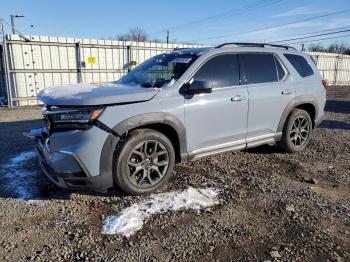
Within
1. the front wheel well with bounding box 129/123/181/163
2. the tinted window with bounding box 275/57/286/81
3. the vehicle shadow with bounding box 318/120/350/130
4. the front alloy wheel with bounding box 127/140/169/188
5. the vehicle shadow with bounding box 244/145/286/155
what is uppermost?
the tinted window with bounding box 275/57/286/81

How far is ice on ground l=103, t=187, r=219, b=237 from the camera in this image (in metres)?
3.32

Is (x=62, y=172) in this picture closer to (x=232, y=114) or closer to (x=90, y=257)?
(x=90, y=257)

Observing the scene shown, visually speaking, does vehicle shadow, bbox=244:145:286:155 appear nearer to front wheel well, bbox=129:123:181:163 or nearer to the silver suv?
the silver suv

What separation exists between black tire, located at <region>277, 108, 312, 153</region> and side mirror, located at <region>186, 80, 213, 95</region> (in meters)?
2.10

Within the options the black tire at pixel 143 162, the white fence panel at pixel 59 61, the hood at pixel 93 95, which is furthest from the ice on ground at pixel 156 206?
the white fence panel at pixel 59 61

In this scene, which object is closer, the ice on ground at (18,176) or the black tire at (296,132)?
the ice on ground at (18,176)

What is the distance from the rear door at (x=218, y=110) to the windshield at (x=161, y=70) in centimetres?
24

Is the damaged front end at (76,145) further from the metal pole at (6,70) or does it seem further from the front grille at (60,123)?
the metal pole at (6,70)

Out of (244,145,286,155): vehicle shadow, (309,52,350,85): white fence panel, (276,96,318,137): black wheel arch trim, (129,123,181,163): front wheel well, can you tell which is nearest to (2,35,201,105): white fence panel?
(244,145,286,155): vehicle shadow

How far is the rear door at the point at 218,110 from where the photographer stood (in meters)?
4.29

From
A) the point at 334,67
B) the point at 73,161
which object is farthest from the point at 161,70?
the point at 334,67

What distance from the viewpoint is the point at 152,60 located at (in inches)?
209

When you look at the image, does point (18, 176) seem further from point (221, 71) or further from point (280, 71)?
point (280, 71)

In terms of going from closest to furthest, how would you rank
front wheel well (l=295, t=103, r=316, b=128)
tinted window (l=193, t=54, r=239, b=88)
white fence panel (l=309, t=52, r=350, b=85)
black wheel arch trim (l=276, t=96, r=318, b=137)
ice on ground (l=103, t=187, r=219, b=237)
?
ice on ground (l=103, t=187, r=219, b=237)
tinted window (l=193, t=54, r=239, b=88)
black wheel arch trim (l=276, t=96, r=318, b=137)
front wheel well (l=295, t=103, r=316, b=128)
white fence panel (l=309, t=52, r=350, b=85)
